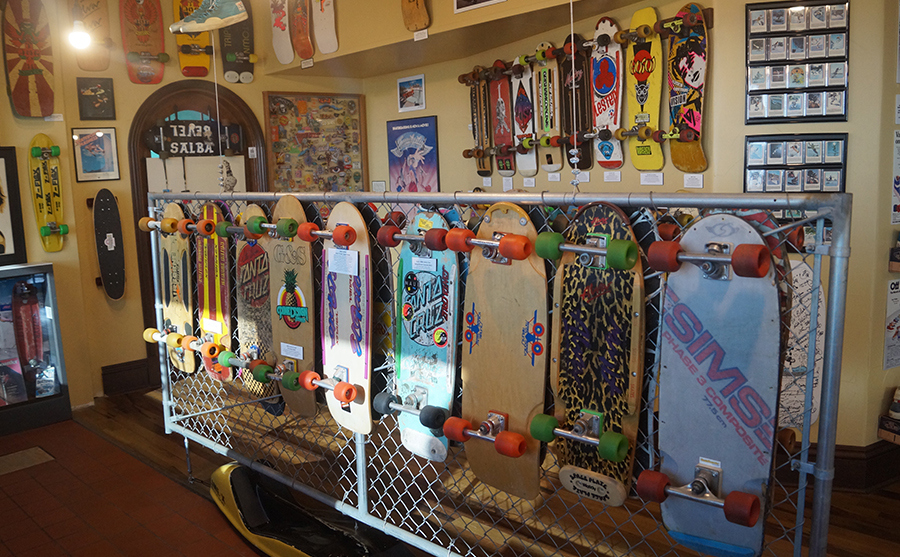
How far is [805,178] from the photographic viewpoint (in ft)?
8.95

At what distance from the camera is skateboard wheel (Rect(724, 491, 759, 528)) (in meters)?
1.20

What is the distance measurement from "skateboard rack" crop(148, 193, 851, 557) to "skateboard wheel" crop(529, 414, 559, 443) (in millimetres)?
183

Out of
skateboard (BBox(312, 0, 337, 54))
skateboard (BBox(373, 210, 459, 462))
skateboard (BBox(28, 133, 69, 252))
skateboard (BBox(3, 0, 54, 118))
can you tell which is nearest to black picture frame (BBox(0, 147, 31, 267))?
skateboard (BBox(28, 133, 69, 252))

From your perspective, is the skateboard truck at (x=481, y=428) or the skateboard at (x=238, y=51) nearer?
the skateboard truck at (x=481, y=428)

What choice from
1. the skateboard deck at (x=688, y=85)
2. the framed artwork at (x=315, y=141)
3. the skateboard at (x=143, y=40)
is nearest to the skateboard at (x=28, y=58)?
the skateboard at (x=143, y=40)

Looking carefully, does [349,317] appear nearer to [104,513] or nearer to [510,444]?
[510,444]

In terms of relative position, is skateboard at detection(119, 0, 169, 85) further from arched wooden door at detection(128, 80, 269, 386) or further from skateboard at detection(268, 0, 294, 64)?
skateboard at detection(268, 0, 294, 64)

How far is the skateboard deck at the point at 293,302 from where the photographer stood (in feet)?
7.13

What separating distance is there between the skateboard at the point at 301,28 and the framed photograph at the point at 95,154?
1.32m

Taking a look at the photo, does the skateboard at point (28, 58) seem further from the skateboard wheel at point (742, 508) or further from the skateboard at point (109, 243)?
the skateboard wheel at point (742, 508)

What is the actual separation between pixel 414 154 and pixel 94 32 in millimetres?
2178

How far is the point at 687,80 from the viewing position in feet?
9.96

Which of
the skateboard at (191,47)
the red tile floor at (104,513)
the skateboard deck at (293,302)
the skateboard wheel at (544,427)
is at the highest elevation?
the skateboard at (191,47)

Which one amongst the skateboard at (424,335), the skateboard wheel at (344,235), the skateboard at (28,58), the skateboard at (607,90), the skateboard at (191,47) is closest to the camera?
the skateboard at (424,335)
